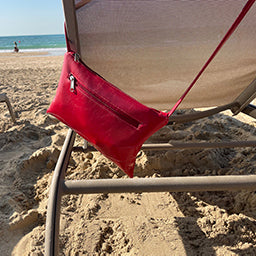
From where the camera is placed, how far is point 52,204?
0.77m

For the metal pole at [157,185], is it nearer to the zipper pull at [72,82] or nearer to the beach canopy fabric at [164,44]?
the zipper pull at [72,82]

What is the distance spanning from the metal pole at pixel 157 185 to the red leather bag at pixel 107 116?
96 millimetres

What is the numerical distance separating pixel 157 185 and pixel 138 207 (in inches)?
24.1

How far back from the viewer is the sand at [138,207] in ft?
3.55

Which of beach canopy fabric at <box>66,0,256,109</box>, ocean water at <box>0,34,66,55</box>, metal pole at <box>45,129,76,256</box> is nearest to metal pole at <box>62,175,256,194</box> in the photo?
metal pole at <box>45,129,76,256</box>

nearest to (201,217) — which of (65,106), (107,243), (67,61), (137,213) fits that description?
(137,213)

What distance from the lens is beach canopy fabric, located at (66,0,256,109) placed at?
37.8 inches

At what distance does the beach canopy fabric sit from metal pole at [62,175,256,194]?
58cm

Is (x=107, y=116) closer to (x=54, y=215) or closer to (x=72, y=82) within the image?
(x=72, y=82)

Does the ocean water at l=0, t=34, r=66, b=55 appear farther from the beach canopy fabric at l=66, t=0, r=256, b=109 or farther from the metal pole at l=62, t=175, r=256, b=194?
the metal pole at l=62, t=175, r=256, b=194

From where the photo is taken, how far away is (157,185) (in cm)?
79

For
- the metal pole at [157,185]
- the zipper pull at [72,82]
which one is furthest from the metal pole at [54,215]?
the zipper pull at [72,82]

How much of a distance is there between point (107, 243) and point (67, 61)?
0.84m

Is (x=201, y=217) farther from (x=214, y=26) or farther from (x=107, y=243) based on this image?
(x=214, y=26)
